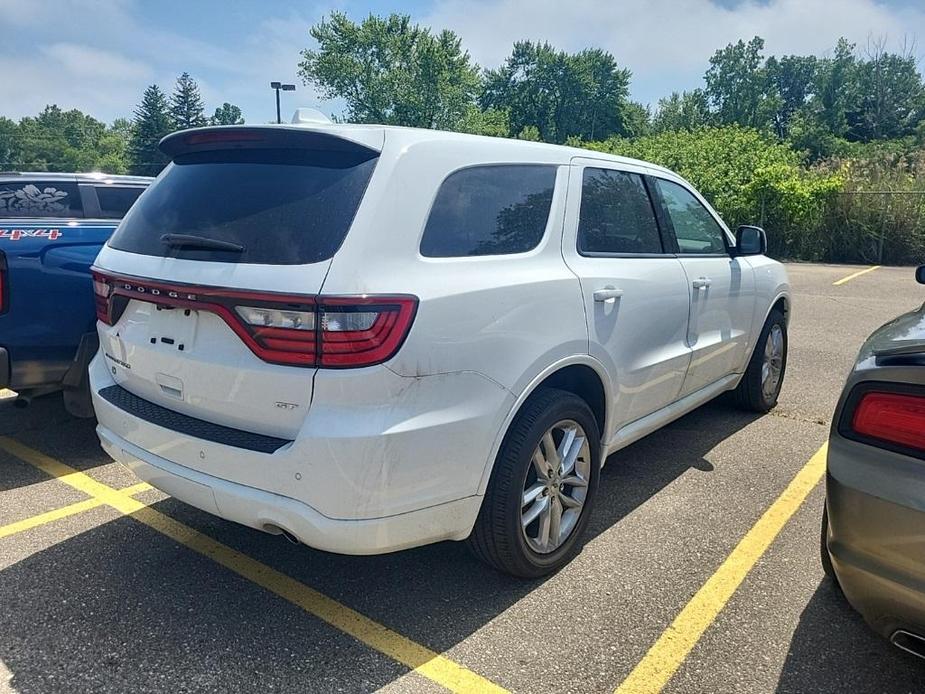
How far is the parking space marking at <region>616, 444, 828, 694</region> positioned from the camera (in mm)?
2369

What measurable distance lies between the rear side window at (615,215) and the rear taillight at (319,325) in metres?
1.25

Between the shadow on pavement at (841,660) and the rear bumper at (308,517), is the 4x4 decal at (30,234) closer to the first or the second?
the rear bumper at (308,517)

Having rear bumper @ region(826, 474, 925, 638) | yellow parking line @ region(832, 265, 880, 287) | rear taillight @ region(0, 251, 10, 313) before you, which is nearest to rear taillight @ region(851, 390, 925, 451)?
rear bumper @ region(826, 474, 925, 638)

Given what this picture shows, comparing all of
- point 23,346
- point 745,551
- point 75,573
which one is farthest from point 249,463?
point 23,346

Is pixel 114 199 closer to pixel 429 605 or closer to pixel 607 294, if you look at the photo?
pixel 607 294

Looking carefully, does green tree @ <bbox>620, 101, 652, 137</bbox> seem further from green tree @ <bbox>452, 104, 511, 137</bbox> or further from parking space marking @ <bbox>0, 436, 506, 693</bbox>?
parking space marking @ <bbox>0, 436, 506, 693</bbox>

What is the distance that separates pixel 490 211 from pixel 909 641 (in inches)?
78.1

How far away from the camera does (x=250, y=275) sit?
2281mm

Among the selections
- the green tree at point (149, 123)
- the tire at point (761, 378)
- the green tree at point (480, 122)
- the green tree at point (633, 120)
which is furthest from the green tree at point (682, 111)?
the tire at point (761, 378)

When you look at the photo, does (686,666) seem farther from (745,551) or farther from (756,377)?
(756,377)

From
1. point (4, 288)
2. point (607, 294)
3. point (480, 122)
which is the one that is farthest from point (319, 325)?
point (480, 122)

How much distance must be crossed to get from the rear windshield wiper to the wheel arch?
3.75 ft

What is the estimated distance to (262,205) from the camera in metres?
2.47

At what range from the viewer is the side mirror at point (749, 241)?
4.57 m
